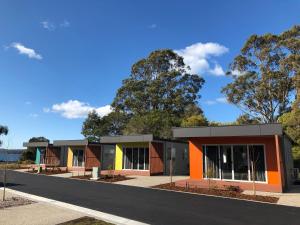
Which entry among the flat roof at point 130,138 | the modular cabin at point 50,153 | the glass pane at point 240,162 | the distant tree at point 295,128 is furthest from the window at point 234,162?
the modular cabin at point 50,153

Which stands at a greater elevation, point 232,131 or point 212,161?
point 232,131

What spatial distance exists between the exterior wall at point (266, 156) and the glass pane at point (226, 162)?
485 mm

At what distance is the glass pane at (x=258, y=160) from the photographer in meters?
15.0

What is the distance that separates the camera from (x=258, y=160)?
15.2 meters

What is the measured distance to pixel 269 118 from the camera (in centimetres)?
3288

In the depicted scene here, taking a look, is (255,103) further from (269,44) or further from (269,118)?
(269,44)

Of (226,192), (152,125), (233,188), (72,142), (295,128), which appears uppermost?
(152,125)

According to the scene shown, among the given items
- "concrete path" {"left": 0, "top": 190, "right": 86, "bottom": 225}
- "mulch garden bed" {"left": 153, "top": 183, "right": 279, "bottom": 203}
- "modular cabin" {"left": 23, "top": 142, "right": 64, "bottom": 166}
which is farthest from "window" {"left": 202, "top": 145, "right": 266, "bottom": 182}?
"modular cabin" {"left": 23, "top": 142, "right": 64, "bottom": 166}

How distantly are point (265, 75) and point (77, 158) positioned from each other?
24738mm

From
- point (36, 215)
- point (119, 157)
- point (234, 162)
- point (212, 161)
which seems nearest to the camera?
point (36, 215)

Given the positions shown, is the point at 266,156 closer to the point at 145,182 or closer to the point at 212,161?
the point at 212,161

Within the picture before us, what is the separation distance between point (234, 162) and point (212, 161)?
1366 mm

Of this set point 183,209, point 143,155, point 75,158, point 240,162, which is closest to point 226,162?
point 240,162

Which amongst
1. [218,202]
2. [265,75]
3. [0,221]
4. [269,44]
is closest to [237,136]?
[218,202]
